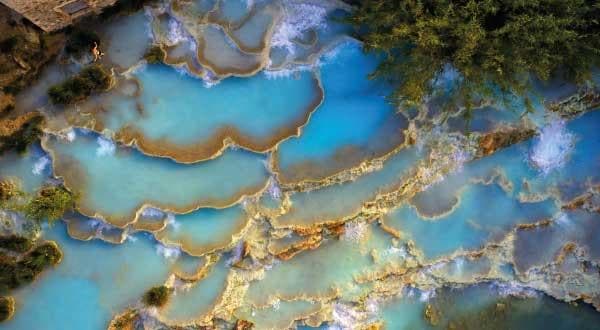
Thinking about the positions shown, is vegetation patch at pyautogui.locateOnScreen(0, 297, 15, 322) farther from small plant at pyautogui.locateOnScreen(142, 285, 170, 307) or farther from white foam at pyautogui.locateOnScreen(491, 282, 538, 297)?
white foam at pyautogui.locateOnScreen(491, 282, 538, 297)

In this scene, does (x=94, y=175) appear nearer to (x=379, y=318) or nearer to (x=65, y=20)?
(x=65, y=20)

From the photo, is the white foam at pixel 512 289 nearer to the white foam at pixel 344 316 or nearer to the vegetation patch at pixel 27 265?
the white foam at pixel 344 316

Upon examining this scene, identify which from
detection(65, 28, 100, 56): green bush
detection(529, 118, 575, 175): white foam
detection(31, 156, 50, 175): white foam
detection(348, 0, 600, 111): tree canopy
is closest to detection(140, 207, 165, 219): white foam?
detection(31, 156, 50, 175): white foam

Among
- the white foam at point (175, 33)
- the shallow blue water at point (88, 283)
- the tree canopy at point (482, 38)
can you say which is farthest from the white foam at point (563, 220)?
the white foam at point (175, 33)

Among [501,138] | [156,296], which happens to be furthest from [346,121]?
[156,296]

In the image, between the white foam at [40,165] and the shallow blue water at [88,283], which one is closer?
the white foam at [40,165]

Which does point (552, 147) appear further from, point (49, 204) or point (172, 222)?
point (49, 204)
